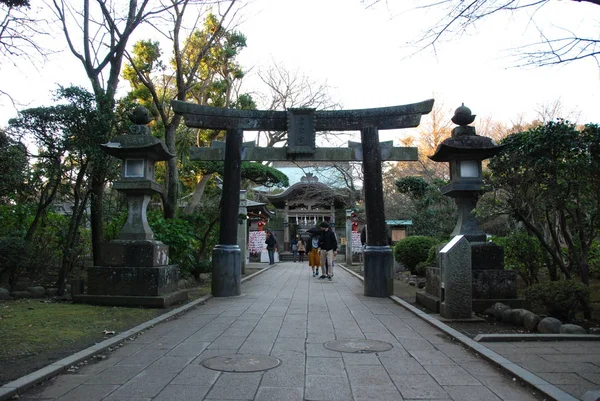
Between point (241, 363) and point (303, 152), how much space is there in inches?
301

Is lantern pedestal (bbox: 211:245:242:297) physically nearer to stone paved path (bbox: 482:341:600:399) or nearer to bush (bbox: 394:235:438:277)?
stone paved path (bbox: 482:341:600:399)

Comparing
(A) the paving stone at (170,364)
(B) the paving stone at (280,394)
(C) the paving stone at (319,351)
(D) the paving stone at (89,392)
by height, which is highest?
(A) the paving stone at (170,364)

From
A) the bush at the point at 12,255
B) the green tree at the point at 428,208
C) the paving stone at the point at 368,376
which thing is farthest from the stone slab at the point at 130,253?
the green tree at the point at 428,208

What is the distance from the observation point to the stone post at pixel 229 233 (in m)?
11.0

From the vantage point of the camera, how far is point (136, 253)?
9.17m

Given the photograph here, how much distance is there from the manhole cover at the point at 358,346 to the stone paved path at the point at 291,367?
0.40 feet

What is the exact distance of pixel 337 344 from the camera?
588cm

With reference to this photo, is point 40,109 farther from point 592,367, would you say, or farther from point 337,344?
point 592,367

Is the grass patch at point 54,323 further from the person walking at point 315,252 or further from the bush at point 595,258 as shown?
the bush at point 595,258

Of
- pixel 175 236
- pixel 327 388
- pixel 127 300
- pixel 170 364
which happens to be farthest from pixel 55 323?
pixel 175 236

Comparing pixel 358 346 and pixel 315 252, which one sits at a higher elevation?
pixel 315 252

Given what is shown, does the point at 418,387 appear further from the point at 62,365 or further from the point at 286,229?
the point at 286,229

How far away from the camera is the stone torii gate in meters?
11.1

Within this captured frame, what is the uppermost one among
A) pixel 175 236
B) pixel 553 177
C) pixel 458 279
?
pixel 553 177
